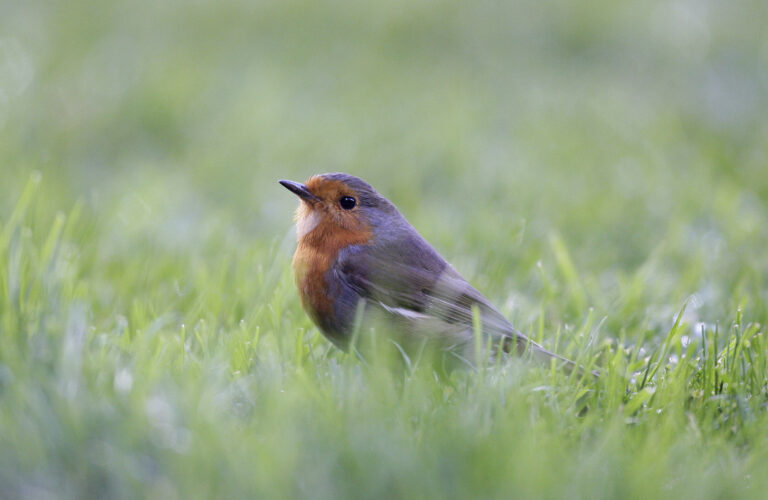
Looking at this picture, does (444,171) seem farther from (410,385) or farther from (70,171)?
(410,385)

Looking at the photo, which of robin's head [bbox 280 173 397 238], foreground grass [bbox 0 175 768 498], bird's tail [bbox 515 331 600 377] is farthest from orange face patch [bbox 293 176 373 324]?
bird's tail [bbox 515 331 600 377]

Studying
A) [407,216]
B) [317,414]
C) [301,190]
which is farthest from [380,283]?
[407,216]

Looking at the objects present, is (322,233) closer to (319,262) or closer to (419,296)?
(319,262)

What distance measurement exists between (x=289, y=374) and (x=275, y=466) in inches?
26.0

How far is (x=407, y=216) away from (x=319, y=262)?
1961mm

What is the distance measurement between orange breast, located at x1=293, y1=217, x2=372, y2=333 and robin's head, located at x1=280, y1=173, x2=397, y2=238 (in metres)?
0.03

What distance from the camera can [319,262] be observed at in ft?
11.0

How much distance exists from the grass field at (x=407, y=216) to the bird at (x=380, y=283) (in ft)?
0.50

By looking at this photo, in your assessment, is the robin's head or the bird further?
the robin's head

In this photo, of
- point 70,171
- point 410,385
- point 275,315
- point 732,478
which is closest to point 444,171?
point 70,171

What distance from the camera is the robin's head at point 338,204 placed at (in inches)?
142

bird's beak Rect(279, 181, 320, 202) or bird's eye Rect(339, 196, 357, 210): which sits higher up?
bird's beak Rect(279, 181, 320, 202)

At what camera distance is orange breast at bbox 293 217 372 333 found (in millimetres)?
3180

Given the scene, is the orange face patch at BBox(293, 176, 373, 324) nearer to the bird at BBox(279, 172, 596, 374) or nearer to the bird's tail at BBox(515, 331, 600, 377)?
the bird at BBox(279, 172, 596, 374)
